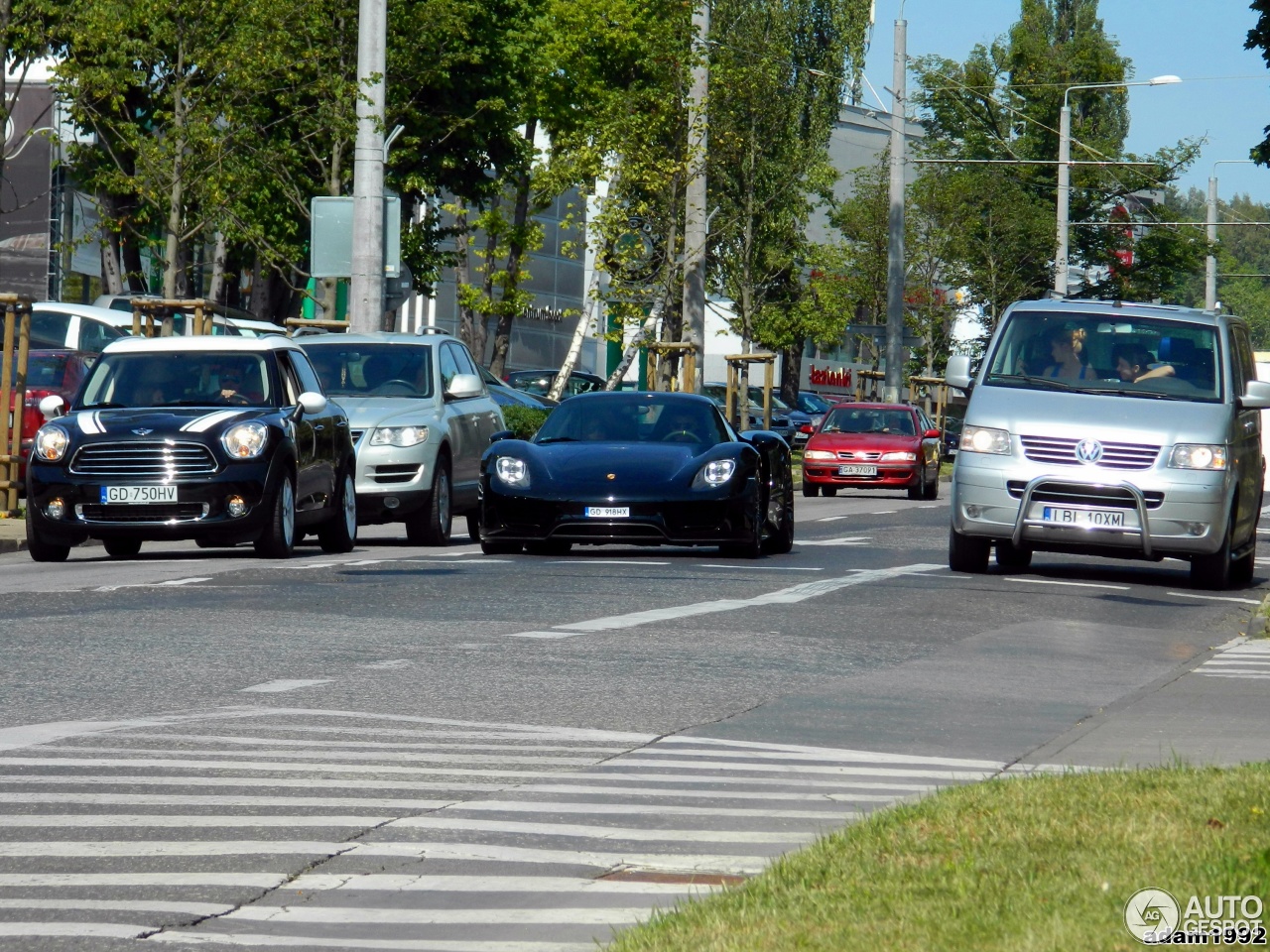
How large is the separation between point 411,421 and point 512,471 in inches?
110

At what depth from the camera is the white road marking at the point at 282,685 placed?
30.5 feet

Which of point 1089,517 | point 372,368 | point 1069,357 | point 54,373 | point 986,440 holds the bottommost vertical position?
point 1089,517

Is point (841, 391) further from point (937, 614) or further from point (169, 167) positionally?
point (937, 614)

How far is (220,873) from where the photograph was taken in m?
5.55

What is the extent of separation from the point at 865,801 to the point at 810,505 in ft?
90.5

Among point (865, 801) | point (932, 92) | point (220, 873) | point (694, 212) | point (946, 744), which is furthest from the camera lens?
point (932, 92)

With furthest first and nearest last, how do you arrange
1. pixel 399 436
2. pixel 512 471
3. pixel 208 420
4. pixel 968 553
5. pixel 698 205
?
pixel 698 205 → pixel 399 436 → pixel 512 471 → pixel 968 553 → pixel 208 420

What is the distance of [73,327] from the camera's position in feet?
105

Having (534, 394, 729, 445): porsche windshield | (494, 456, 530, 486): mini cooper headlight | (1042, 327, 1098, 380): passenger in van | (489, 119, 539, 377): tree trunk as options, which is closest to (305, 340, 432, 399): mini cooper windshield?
(534, 394, 729, 445): porsche windshield

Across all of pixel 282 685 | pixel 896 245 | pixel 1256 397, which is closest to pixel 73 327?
pixel 1256 397

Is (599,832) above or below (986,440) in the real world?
below

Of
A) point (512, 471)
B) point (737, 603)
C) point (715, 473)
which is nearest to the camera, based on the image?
point (737, 603)

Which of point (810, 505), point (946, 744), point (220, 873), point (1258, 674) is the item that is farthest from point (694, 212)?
point (220, 873)

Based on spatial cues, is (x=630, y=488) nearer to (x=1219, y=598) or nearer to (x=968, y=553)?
(x=968, y=553)
